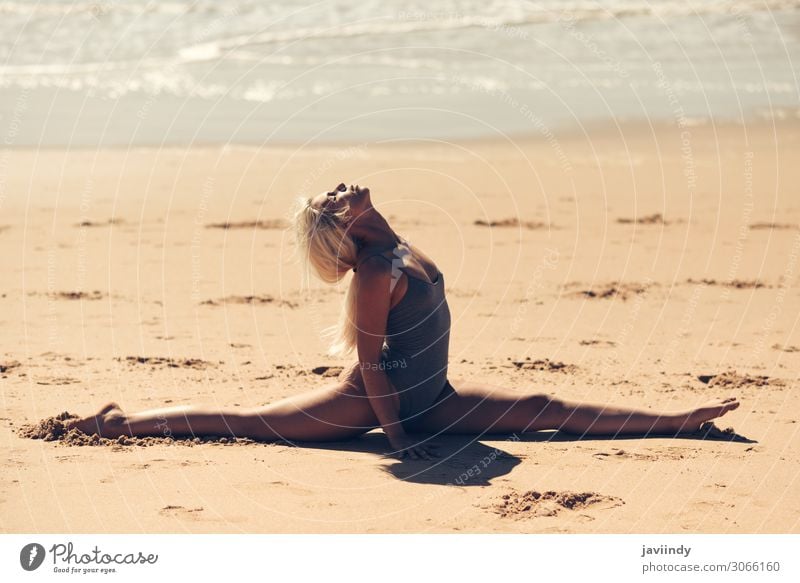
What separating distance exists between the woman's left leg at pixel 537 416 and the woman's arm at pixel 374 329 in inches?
14.8

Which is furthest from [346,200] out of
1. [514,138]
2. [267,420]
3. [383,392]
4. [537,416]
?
[514,138]

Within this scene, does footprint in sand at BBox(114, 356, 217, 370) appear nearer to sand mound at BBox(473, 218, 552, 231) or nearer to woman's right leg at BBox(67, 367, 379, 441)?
woman's right leg at BBox(67, 367, 379, 441)

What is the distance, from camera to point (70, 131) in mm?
18172

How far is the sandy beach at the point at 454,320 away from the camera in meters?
6.16

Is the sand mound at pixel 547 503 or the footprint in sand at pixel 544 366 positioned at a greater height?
the footprint in sand at pixel 544 366

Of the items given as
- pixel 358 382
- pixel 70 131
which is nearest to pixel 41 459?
pixel 358 382

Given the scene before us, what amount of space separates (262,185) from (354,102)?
15.3 feet

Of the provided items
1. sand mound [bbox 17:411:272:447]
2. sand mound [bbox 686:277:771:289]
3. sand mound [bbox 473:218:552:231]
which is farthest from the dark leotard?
sand mound [bbox 473:218:552:231]

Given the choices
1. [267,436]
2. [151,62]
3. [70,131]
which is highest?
[151,62]

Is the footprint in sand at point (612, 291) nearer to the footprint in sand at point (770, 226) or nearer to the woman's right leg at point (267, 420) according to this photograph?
the footprint in sand at point (770, 226)

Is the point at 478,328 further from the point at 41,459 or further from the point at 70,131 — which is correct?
the point at 70,131

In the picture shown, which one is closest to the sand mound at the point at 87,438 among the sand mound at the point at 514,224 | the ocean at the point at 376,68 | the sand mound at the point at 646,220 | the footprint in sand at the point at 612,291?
the footprint in sand at the point at 612,291

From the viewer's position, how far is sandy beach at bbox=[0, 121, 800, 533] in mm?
6160

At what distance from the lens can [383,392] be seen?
6.79 meters
